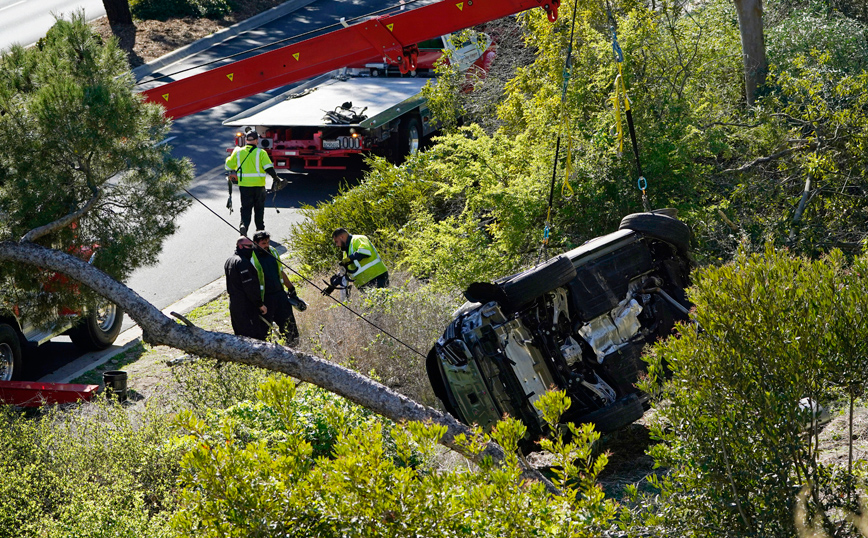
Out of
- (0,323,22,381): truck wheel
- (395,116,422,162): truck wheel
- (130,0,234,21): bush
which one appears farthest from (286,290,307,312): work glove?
(130,0,234,21): bush

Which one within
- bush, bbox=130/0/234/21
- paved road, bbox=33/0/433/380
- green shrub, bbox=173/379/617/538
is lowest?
paved road, bbox=33/0/433/380

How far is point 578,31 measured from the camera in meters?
10.2

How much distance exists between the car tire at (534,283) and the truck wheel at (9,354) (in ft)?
15.9

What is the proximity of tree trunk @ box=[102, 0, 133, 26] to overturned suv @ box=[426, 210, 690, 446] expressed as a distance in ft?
64.1

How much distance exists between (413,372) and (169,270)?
5.06m

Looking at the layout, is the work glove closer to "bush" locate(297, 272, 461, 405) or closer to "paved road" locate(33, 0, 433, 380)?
"bush" locate(297, 272, 461, 405)

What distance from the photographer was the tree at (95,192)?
190 inches

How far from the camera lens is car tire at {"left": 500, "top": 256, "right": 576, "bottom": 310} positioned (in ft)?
18.9

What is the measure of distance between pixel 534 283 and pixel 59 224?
10.6 ft

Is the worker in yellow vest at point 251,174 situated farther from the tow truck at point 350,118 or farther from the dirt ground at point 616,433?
the dirt ground at point 616,433

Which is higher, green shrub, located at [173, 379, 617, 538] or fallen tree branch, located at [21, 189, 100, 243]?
fallen tree branch, located at [21, 189, 100, 243]

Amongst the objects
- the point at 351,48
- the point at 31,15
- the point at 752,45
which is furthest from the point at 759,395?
the point at 31,15

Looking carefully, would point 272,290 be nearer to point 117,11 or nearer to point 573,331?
point 573,331

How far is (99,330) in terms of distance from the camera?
8750 millimetres
